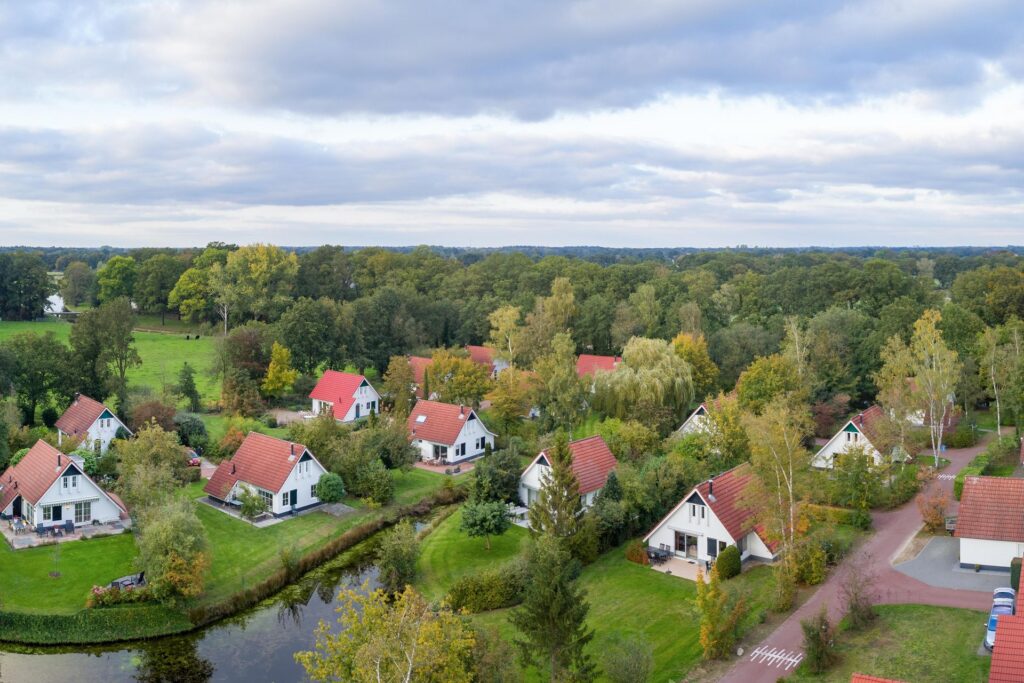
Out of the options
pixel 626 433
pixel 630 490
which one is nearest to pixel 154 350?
pixel 626 433

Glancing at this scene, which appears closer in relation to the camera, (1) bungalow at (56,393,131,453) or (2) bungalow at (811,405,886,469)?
(2) bungalow at (811,405,886,469)

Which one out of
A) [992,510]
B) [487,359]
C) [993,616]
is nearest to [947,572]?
[992,510]

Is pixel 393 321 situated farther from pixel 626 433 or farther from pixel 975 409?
pixel 975 409

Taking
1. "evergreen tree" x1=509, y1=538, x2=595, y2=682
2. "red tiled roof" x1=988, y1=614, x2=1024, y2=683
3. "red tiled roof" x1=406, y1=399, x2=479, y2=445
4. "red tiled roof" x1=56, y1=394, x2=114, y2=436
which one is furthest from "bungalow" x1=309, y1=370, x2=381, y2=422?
"red tiled roof" x1=988, y1=614, x2=1024, y2=683

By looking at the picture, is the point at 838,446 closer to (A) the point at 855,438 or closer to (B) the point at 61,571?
(A) the point at 855,438

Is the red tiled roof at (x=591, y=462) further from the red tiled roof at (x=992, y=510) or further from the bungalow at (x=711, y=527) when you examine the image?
the red tiled roof at (x=992, y=510)

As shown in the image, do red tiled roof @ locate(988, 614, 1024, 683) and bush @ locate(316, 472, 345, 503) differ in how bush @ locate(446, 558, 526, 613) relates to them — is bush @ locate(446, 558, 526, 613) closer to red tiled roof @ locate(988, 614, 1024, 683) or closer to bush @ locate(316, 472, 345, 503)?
bush @ locate(316, 472, 345, 503)
